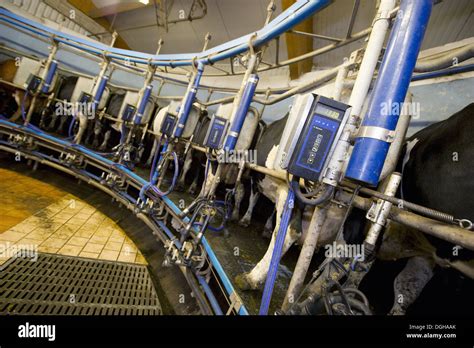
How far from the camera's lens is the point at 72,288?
7.07ft

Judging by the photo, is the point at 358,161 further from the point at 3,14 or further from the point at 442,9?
the point at 3,14

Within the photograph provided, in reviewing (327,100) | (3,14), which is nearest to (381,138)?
(327,100)

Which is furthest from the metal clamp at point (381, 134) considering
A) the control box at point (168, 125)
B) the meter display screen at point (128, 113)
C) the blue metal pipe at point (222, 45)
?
the meter display screen at point (128, 113)

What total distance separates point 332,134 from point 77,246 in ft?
11.0

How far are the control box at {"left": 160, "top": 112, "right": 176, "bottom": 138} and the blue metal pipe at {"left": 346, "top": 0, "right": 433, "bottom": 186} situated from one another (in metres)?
3.47

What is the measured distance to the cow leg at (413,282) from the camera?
2.13 m

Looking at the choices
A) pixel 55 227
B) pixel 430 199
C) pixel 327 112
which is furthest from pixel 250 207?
pixel 55 227

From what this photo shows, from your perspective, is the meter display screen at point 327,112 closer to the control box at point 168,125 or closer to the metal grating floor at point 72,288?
the metal grating floor at point 72,288

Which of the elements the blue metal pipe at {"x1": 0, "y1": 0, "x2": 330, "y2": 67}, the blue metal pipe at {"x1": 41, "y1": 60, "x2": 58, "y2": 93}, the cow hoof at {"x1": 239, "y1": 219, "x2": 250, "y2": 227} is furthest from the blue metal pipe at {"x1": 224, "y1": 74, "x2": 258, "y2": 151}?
the blue metal pipe at {"x1": 41, "y1": 60, "x2": 58, "y2": 93}

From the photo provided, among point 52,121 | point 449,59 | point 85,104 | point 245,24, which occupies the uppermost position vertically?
point 245,24

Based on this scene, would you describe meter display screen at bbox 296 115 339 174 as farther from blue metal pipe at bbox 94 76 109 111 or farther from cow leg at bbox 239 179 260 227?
blue metal pipe at bbox 94 76 109 111

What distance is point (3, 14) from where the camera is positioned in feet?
17.8

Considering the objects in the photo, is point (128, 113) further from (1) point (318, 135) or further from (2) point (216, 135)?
(1) point (318, 135)

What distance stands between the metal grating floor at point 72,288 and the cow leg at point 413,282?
239 cm
